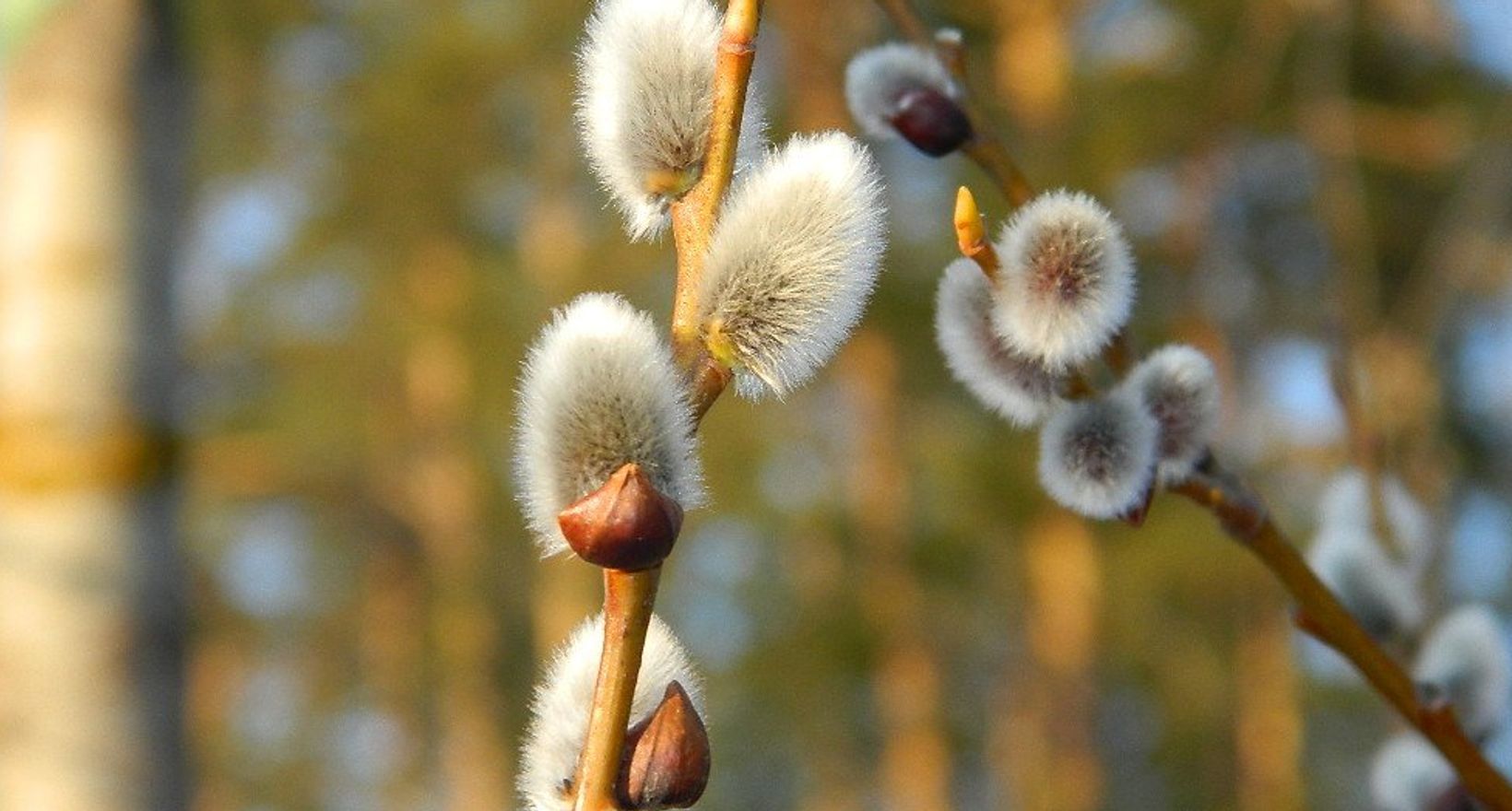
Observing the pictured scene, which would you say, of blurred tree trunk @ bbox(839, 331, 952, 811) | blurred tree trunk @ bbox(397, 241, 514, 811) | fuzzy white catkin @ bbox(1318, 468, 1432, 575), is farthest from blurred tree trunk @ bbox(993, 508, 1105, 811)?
fuzzy white catkin @ bbox(1318, 468, 1432, 575)

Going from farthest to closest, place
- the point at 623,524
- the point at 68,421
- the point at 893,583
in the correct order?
the point at 893,583, the point at 68,421, the point at 623,524

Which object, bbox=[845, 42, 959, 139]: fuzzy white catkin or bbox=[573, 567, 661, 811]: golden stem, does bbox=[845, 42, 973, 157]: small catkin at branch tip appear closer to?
bbox=[845, 42, 959, 139]: fuzzy white catkin

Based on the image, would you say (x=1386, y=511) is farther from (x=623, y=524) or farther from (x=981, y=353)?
(x=623, y=524)

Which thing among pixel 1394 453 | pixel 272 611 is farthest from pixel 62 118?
pixel 272 611

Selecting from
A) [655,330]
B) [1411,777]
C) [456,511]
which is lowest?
[1411,777]

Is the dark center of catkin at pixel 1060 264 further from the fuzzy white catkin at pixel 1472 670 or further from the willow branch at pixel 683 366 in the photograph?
the fuzzy white catkin at pixel 1472 670

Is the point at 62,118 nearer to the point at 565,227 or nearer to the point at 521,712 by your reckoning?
the point at 565,227

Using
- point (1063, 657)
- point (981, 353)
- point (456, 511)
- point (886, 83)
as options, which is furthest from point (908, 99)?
point (456, 511)
